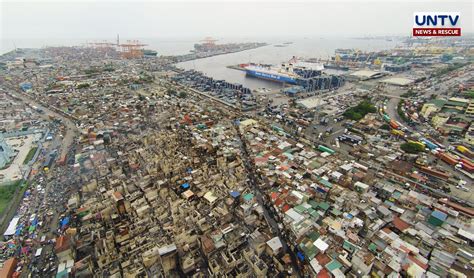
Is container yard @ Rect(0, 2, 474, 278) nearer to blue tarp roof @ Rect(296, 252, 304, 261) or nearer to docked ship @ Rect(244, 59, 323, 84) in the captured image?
blue tarp roof @ Rect(296, 252, 304, 261)

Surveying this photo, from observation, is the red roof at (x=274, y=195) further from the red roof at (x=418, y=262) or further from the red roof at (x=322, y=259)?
the red roof at (x=418, y=262)

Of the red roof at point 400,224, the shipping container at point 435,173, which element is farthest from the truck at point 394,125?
the red roof at point 400,224

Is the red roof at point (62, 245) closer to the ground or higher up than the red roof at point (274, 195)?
A: closer to the ground

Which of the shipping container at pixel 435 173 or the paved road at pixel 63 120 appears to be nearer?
the shipping container at pixel 435 173

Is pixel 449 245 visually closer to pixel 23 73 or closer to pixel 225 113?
pixel 225 113

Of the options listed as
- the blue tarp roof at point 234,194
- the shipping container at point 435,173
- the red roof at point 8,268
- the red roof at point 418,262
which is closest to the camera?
the red roof at point 418,262

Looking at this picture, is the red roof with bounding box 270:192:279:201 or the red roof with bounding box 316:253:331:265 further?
the red roof with bounding box 270:192:279:201

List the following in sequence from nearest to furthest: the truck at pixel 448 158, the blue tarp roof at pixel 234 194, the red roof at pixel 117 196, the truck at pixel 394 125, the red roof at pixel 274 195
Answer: the red roof at pixel 117 196 → the blue tarp roof at pixel 234 194 → the red roof at pixel 274 195 → the truck at pixel 448 158 → the truck at pixel 394 125

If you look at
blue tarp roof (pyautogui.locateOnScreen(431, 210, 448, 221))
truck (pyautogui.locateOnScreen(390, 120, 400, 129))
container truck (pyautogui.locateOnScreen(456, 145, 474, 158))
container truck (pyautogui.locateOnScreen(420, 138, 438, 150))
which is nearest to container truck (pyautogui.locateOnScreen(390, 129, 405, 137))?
truck (pyautogui.locateOnScreen(390, 120, 400, 129))
